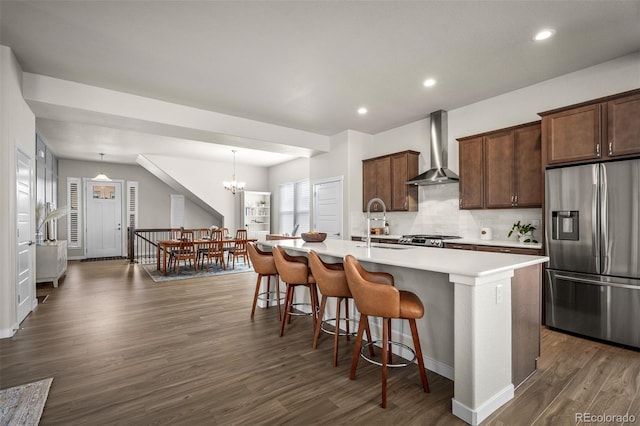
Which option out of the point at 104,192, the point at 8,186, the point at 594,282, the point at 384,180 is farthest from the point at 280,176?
the point at 594,282

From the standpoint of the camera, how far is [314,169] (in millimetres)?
6918

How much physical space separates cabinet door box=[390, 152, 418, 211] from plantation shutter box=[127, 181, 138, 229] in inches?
325

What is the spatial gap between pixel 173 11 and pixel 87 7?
68 centimetres

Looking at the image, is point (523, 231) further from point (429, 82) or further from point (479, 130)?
point (429, 82)

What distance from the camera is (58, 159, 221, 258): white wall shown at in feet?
29.6

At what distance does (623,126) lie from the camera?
2.97 m

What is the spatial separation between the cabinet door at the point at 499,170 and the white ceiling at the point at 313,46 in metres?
0.70

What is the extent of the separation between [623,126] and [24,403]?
5.33m

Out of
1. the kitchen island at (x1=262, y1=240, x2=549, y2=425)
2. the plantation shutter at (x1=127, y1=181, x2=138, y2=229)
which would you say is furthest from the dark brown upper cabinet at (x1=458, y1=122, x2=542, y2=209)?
→ the plantation shutter at (x1=127, y1=181, x2=138, y2=229)

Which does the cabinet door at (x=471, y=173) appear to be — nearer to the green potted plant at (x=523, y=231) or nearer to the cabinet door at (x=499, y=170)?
the cabinet door at (x=499, y=170)

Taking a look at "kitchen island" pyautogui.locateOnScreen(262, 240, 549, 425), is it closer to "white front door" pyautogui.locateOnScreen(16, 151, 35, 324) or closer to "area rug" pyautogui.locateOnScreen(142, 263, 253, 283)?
"white front door" pyautogui.locateOnScreen(16, 151, 35, 324)

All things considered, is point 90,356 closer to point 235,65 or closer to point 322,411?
point 322,411

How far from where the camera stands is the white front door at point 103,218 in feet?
30.6

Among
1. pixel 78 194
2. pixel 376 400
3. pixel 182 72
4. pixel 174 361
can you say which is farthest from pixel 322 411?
pixel 78 194
